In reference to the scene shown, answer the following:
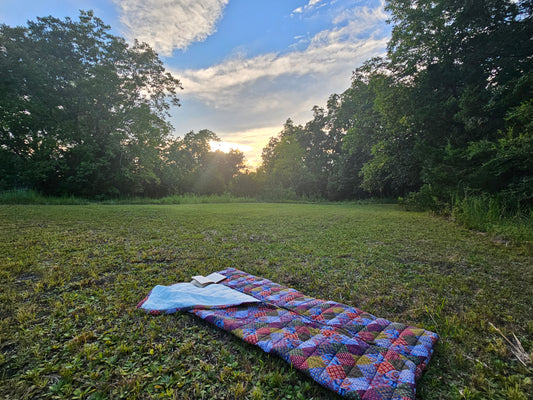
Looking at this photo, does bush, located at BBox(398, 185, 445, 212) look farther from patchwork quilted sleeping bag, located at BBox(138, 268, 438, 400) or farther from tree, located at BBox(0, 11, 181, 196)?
tree, located at BBox(0, 11, 181, 196)

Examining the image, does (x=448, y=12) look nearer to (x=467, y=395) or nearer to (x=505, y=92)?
(x=505, y=92)

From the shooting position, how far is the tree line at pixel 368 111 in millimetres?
5598

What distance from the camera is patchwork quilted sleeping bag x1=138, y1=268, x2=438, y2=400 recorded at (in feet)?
2.60

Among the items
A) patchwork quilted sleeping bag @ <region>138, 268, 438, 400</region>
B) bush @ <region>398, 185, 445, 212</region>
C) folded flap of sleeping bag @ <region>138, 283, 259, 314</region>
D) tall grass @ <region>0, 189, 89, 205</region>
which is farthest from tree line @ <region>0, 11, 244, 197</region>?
bush @ <region>398, 185, 445, 212</region>

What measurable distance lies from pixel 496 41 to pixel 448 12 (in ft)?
6.34

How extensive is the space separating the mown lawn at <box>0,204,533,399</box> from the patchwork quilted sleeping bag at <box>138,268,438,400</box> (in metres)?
0.05

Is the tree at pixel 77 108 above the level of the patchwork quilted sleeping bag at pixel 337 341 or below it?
above

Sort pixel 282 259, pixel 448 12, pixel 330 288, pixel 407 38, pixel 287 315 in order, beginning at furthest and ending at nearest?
pixel 407 38 → pixel 448 12 → pixel 282 259 → pixel 330 288 → pixel 287 315

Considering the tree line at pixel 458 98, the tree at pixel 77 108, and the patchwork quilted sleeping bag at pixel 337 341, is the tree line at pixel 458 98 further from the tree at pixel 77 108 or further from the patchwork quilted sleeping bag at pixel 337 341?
the tree at pixel 77 108

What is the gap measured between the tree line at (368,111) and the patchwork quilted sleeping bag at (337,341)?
501 centimetres

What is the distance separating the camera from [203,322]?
1214 millimetres

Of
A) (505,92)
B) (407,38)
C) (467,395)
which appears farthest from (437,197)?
(467,395)

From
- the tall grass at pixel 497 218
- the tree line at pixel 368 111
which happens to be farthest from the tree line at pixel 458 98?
the tall grass at pixel 497 218

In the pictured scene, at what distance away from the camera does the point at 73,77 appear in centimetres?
1131
